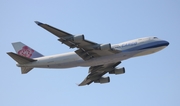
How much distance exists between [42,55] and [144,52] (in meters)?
17.6

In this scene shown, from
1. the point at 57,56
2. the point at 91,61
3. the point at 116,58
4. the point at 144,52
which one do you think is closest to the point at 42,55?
the point at 57,56

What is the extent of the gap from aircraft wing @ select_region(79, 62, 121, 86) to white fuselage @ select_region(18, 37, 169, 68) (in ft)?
15.6

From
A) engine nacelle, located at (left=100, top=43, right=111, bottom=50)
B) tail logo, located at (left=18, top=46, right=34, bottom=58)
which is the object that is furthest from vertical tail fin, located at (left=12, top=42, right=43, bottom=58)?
engine nacelle, located at (left=100, top=43, right=111, bottom=50)

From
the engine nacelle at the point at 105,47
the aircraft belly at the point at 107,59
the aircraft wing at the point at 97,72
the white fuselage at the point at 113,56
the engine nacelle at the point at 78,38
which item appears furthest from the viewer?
the aircraft wing at the point at 97,72

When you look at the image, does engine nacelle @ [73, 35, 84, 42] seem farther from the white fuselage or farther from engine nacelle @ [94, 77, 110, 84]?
engine nacelle @ [94, 77, 110, 84]

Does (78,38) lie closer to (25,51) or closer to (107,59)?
(107,59)

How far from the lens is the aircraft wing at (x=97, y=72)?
185 ft

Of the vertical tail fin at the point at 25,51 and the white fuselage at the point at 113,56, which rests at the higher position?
the vertical tail fin at the point at 25,51

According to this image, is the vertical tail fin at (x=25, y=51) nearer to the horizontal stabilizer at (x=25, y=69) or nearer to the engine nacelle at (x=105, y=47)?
the horizontal stabilizer at (x=25, y=69)

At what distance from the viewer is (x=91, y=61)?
50.8m

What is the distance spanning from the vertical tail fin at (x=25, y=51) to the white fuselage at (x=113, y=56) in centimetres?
358

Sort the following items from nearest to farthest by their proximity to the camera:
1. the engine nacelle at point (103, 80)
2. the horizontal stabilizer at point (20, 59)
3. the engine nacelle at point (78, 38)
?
the engine nacelle at point (78, 38) < the horizontal stabilizer at point (20, 59) < the engine nacelle at point (103, 80)

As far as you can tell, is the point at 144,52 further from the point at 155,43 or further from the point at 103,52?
the point at 103,52

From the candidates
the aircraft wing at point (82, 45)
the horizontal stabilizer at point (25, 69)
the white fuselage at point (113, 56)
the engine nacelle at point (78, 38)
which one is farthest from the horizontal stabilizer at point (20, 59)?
the engine nacelle at point (78, 38)
